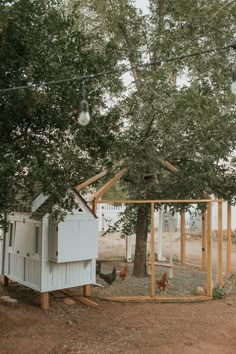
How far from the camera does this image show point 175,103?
234 inches

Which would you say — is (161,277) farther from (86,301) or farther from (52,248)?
(52,248)

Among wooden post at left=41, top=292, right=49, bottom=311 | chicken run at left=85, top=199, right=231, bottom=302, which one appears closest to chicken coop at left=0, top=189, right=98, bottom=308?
wooden post at left=41, top=292, right=49, bottom=311

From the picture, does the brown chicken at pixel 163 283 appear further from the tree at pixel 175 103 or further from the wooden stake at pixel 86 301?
the tree at pixel 175 103

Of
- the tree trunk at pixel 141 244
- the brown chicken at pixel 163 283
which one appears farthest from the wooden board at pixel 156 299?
the tree trunk at pixel 141 244

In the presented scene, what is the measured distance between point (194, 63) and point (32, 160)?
3.77 m

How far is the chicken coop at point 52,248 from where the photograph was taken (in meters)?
6.09

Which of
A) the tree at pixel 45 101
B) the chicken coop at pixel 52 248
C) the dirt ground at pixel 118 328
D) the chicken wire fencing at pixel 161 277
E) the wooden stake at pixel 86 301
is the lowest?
the dirt ground at pixel 118 328

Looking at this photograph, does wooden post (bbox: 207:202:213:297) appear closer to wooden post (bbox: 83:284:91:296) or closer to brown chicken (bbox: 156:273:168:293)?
brown chicken (bbox: 156:273:168:293)

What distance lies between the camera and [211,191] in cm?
779

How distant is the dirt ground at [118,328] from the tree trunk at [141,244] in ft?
7.10

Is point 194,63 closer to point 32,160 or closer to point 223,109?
point 223,109

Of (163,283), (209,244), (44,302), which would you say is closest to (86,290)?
(44,302)

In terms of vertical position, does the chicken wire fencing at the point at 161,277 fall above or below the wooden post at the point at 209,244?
below

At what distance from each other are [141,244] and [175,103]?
4.08 m
